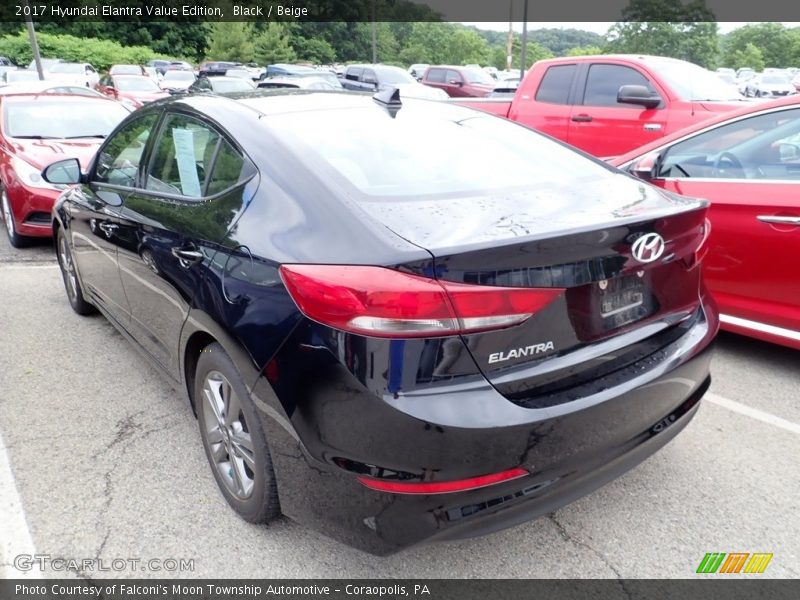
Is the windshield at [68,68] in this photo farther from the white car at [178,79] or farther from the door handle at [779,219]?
the door handle at [779,219]

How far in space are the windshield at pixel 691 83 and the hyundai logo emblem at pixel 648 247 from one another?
211 inches

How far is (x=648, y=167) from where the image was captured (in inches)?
166

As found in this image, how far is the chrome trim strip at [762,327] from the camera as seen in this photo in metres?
3.55

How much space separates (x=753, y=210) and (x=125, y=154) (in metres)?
3.52

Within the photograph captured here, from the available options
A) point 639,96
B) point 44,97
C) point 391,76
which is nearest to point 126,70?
point 391,76

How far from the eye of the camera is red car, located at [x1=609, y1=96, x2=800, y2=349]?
11.5ft

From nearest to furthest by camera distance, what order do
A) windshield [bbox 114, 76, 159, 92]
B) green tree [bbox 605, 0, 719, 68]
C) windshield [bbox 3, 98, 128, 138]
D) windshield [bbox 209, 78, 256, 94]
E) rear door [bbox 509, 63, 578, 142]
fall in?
1. windshield [bbox 3, 98, 128, 138]
2. rear door [bbox 509, 63, 578, 142]
3. windshield [bbox 209, 78, 256, 94]
4. windshield [bbox 114, 76, 159, 92]
5. green tree [bbox 605, 0, 719, 68]

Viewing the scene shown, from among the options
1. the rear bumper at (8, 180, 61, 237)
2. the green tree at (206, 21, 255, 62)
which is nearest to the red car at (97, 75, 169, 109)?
the rear bumper at (8, 180, 61, 237)

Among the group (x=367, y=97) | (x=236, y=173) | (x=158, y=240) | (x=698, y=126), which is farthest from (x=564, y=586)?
(x=698, y=126)

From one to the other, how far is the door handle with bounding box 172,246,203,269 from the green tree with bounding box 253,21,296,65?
194ft

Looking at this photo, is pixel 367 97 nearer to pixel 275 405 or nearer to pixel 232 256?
pixel 232 256

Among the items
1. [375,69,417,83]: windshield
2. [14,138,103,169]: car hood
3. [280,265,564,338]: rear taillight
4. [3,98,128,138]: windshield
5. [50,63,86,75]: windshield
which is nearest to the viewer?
[280,265,564,338]: rear taillight

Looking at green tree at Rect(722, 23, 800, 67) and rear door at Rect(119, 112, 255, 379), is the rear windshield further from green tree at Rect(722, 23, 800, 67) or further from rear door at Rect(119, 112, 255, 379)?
green tree at Rect(722, 23, 800, 67)

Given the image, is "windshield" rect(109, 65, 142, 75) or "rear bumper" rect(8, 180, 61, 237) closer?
"rear bumper" rect(8, 180, 61, 237)
